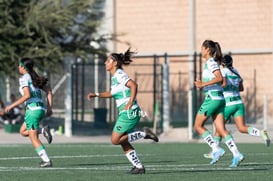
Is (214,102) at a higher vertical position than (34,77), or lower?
lower

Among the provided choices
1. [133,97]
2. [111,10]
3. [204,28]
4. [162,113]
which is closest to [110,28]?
[111,10]

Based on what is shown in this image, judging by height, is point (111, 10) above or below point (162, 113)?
above

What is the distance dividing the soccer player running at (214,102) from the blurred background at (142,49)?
59.8ft

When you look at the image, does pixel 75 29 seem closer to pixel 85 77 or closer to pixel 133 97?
pixel 85 77

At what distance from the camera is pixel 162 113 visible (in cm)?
3928

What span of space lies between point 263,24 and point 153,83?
28.1ft

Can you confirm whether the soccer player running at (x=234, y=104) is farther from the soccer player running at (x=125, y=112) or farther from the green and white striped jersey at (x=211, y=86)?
the soccer player running at (x=125, y=112)

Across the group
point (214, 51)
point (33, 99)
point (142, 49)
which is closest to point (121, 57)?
point (214, 51)

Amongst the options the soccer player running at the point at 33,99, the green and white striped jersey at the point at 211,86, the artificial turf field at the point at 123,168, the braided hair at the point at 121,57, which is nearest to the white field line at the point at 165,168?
the artificial turf field at the point at 123,168

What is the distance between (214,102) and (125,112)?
2.63 m

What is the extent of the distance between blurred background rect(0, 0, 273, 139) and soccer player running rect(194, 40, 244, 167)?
1822 cm

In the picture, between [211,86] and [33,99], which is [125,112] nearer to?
[211,86]

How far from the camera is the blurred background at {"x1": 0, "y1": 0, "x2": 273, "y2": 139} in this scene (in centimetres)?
3675

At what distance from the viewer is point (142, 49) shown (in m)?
50.1
